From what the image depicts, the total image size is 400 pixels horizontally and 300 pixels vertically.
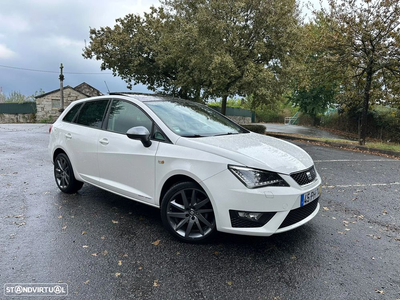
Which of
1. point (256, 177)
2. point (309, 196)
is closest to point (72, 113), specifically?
point (256, 177)

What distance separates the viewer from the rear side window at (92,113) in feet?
14.0

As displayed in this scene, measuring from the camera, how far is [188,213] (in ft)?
10.2

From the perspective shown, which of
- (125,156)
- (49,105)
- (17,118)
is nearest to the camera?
(125,156)

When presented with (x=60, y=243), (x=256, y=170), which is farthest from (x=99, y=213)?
(x=256, y=170)

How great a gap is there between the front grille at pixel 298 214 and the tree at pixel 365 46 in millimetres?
11997

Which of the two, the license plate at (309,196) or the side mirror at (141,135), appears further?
the side mirror at (141,135)

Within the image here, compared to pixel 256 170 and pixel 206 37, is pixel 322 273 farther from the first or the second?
pixel 206 37

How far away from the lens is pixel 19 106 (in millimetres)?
31188

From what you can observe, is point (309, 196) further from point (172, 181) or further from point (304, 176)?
point (172, 181)

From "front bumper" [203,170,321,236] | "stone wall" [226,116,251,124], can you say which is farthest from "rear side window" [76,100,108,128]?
"stone wall" [226,116,251,124]

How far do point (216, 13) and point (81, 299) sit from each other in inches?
576

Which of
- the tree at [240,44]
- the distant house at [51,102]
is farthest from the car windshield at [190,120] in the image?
the distant house at [51,102]

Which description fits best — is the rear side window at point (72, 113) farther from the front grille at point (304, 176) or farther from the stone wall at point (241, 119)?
the stone wall at point (241, 119)

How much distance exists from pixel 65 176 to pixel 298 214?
3895 mm
